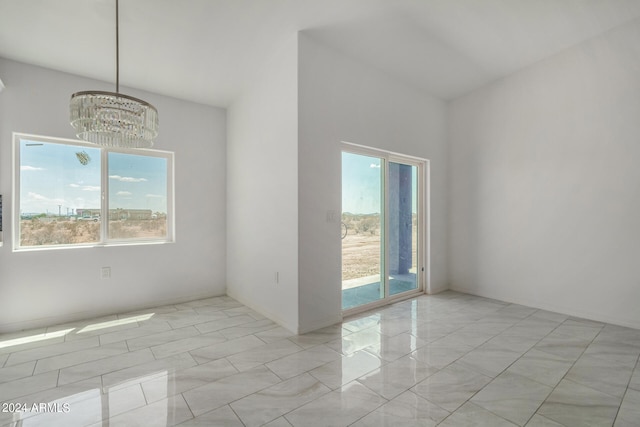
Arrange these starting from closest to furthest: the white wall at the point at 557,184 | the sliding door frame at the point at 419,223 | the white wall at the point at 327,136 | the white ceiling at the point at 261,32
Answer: the white ceiling at the point at 261,32 < the white wall at the point at 327,136 < the white wall at the point at 557,184 < the sliding door frame at the point at 419,223

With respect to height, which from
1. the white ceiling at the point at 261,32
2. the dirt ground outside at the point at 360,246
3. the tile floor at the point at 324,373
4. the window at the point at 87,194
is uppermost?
the white ceiling at the point at 261,32

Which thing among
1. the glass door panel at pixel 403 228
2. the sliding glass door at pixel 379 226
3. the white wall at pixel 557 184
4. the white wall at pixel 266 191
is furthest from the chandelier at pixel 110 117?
the white wall at pixel 557 184

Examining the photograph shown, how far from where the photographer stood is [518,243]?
386 cm

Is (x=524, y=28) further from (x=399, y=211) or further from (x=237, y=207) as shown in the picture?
(x=237, y=207)

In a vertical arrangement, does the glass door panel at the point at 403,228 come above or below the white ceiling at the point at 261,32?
below

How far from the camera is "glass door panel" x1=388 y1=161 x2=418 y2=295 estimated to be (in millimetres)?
3980

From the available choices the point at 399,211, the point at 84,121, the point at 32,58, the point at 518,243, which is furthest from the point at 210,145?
the point at 518,243

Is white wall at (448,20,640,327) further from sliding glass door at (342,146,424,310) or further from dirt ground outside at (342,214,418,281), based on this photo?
dirt ground outside at (342,214,418,281)

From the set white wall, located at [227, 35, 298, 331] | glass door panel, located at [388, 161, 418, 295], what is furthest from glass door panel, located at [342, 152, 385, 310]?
white wall, located at [227, 35, 298, 331]

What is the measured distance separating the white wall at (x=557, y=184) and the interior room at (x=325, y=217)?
0.08 feet

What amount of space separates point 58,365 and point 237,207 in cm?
234

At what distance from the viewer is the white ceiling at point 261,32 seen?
243 centimetres

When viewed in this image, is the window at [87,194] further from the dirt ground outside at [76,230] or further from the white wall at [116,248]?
the white wall at [116,248]

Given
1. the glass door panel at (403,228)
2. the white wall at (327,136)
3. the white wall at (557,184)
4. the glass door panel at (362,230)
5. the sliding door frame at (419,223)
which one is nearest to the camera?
the white wall at (327,136)
